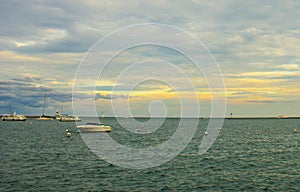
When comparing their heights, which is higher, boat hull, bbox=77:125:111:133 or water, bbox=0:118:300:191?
boat hull, bbox=77:125:111:133

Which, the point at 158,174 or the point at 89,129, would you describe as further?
the point at 89,129

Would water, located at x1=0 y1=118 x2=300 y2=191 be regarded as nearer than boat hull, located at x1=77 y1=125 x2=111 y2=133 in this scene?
Yes

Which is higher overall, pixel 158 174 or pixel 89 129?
pixel 89 129

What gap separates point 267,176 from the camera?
50.1m

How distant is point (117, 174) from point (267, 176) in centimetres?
2168

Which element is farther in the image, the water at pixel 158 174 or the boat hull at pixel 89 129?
the boat hull at pixel 89 129

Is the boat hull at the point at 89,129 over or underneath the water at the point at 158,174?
over

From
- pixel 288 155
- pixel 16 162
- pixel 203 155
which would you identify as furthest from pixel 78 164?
pixel 288 155

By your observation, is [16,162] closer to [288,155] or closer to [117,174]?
[117,174]

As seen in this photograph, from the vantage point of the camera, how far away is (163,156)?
71.2 m

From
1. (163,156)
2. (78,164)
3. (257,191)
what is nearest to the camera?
(257,191)

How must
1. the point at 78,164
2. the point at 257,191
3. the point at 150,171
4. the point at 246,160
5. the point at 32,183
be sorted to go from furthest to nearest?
the point at 246,160, the point at 78,164, the point at 150,171, the point at 32,183, the point at 257,191

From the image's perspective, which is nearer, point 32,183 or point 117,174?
point 32,183

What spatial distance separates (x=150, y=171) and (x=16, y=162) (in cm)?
2539
